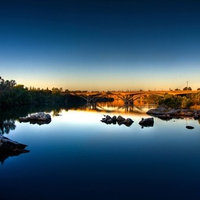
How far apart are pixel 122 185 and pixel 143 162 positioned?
443 centimetres

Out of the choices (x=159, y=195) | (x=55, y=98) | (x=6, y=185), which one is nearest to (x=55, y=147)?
(x=6, y=185)

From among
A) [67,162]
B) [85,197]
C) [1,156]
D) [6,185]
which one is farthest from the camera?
[1,156]

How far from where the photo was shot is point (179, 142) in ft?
73.5

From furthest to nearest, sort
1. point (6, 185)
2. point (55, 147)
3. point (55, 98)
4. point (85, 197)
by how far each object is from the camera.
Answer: point (55, 98) < point (55, 147) < point (6, 185) < point (85, 197)

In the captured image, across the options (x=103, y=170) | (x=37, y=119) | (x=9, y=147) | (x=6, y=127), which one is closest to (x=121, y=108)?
(x=37, y=119)

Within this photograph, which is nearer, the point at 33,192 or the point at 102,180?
the point at 33,192

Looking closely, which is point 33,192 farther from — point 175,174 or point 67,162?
point 175,174

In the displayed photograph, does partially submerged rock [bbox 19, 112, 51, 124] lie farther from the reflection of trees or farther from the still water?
the still water

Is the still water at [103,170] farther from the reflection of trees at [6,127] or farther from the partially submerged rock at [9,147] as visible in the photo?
the reflection of trees at [6,127]

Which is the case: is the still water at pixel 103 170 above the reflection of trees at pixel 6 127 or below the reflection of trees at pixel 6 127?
below

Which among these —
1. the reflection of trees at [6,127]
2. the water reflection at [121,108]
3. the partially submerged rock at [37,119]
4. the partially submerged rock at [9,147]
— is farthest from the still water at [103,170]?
the water reflection at [121,108]

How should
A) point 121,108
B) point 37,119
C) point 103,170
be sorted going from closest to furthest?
point 103,170 → point 37,119 → point 121,108

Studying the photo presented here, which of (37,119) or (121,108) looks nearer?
(37,119)

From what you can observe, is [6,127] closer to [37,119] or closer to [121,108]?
[37,119]
